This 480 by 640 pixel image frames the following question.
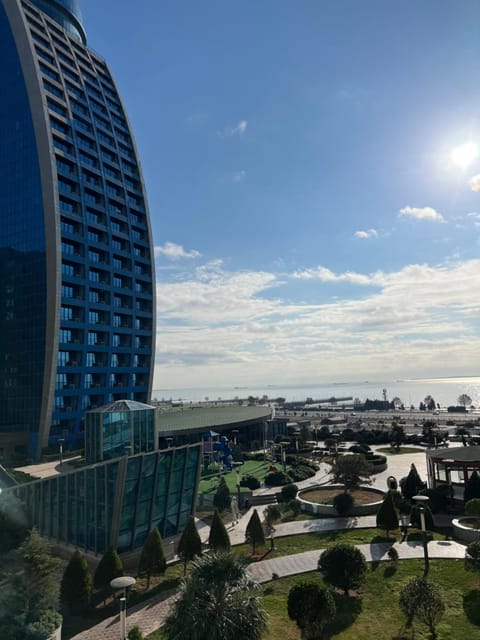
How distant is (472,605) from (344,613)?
6726 millimetres

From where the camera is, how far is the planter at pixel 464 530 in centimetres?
3462

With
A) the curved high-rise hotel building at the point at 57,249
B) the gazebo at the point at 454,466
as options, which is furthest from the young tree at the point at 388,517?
the curved high-rise hotel building at the point at 57,249

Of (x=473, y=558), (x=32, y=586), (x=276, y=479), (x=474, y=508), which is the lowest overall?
(x=276, y=479)

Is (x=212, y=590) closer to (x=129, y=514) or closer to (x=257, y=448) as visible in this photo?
(x=129, y=514)

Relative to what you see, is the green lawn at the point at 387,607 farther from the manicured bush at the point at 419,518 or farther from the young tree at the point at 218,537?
the manicured bush at the point at 419,518

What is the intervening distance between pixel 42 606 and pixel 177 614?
8.43 meters

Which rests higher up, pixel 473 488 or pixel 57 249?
pixel 57 249

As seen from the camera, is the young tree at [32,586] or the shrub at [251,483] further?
the shrub at [251,483]

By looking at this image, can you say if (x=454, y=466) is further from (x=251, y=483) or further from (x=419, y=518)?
(x=251, y=483)

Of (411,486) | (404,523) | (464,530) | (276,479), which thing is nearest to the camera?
(464,530)

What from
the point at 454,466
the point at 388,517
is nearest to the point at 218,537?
the point at 388,517

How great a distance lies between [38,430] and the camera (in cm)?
8131

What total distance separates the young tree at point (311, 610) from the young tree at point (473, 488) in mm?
27312

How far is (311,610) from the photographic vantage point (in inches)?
811
